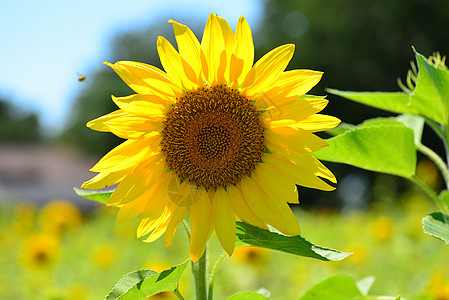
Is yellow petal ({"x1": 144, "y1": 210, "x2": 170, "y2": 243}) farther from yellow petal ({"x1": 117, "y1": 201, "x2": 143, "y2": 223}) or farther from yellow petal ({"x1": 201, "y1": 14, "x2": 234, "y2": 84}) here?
yellow petal ({"x1": 201, "y1": 14, "x2": 234, "y2": 84})

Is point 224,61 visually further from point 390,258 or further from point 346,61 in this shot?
point 346,61

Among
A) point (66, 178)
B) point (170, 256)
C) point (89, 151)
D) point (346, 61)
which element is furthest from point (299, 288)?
point (66, 178)

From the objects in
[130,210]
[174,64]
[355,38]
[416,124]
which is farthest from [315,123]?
[355,38]

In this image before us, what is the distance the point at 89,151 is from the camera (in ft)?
81.9

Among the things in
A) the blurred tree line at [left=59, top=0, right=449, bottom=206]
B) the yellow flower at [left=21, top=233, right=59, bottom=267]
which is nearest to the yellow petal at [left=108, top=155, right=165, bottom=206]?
the yellow flower at [left=21, top=233, right=59, bottom=267]

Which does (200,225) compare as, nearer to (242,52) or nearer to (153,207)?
(153,207)

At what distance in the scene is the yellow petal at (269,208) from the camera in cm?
83

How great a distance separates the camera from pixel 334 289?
3.46 ft

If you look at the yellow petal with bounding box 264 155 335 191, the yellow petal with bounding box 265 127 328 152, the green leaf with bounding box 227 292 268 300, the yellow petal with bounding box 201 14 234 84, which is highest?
the yellow petal with bounding box 201 14 234 84

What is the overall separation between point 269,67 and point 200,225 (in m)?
0.32

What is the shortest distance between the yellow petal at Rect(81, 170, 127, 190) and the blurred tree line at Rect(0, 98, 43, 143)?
3797 cm

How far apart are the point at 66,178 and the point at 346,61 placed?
18.4 meters

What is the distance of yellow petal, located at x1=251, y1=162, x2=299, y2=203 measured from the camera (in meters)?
0.85

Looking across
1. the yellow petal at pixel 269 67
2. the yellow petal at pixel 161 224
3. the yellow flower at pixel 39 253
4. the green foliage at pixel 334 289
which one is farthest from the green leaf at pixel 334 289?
the yellow flower at pixel 39 253
